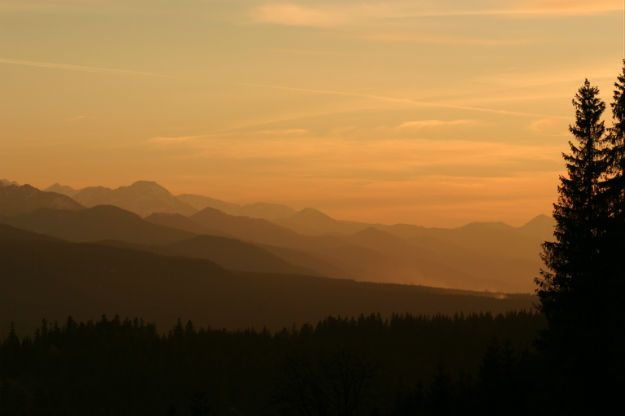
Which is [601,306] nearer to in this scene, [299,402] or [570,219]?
[570,219]

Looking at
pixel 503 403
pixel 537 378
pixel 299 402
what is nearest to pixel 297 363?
pixel 299 402

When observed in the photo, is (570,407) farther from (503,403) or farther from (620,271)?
(503,403)

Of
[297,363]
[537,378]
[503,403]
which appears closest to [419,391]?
[297,363]

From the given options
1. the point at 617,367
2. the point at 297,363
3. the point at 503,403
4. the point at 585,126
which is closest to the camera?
the point at 617,367

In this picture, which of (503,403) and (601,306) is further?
(503,403)

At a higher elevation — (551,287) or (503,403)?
(551,287)

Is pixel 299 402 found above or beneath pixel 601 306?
beneath

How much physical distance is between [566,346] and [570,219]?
21.2 feet

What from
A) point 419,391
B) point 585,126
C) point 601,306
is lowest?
point 419,391

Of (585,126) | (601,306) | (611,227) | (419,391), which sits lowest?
(419,391)

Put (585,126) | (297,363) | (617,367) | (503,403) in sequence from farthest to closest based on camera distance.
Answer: (297,363)
(503,403)
(585,126)
(617,367)

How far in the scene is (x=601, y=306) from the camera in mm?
57281

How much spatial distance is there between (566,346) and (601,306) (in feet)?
8.79

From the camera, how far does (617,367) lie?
5556 centimetres
